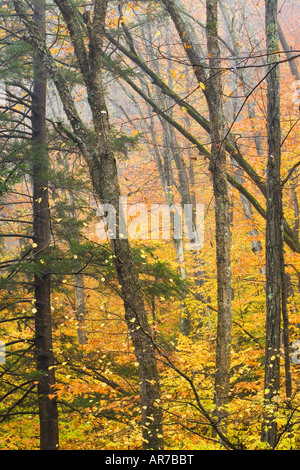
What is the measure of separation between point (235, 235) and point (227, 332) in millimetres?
9734

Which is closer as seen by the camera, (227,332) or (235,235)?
(227,332)

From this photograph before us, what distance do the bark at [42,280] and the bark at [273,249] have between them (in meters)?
3.93

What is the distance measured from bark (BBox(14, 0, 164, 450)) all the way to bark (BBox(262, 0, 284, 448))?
153cm

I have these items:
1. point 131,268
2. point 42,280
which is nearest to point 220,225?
point 131,268

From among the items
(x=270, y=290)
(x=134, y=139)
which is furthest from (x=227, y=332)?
(x=134, y=139)

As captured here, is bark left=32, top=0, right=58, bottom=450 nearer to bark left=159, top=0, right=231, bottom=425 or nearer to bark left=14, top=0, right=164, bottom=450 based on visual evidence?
bark left=14, top=0, right=164, bottom=450

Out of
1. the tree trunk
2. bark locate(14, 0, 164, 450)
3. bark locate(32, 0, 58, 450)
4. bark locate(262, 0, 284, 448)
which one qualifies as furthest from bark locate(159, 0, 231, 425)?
bark locate(32, 0, 58, 450)

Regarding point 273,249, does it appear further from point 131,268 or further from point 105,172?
point 105,172

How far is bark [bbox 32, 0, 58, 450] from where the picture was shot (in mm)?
7574

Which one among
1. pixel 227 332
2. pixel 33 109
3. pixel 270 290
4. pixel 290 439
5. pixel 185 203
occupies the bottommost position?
pixel 290 439

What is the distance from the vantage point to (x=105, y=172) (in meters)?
5.93

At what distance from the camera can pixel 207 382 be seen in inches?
299

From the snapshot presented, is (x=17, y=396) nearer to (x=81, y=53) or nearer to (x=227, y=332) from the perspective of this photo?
(x=227, y=332)
